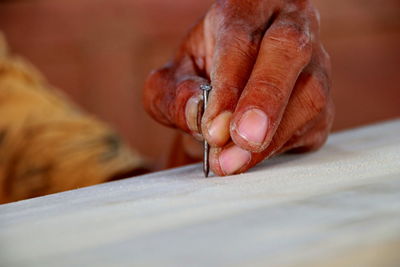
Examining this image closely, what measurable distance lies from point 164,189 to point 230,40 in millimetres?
215

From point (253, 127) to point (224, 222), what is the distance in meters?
0.19

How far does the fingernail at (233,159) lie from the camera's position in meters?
0.54

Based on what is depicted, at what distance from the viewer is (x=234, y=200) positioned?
0.40 m

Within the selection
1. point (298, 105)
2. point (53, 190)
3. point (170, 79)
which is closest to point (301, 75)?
point (298, 105)

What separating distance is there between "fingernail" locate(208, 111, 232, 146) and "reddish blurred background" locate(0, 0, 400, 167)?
173 cm

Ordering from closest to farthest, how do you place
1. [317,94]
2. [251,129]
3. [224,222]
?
[224,222], [251,129], [317,94]

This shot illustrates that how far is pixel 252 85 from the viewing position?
547 mm

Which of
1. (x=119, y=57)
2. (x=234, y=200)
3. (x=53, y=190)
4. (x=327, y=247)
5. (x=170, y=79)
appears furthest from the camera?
(x=119, y=57)

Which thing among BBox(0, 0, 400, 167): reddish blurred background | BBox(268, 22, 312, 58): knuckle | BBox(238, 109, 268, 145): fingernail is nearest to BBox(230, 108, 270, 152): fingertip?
BBox(238, 109, 268, 145): fingernail

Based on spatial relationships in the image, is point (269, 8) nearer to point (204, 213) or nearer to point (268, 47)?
point (268, 47)

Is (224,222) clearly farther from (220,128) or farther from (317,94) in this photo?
(317,94)

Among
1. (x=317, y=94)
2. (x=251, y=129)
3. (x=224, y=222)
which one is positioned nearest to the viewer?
(x=224, y=222)

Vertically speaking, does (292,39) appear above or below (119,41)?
above

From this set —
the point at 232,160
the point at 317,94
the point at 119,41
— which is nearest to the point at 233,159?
the point at 232,160
